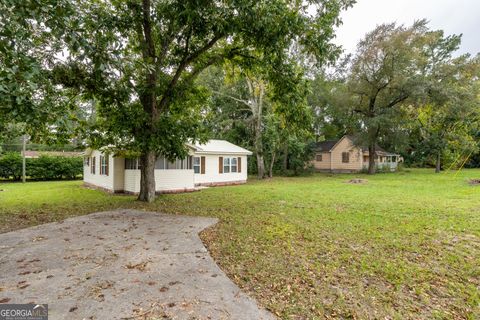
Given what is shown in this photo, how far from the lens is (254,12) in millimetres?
6762

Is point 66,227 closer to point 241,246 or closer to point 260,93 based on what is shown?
point 241,246

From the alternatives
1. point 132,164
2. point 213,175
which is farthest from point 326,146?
point 132,164

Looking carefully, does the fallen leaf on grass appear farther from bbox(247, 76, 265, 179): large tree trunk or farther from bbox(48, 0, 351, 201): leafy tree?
bbox(247, 76, 265, 179): large tree trunk

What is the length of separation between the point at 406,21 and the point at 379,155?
14987mm

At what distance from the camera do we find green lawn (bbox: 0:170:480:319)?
322cm

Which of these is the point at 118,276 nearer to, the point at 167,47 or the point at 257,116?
the point at 167,47

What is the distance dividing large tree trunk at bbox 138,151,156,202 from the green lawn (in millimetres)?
955

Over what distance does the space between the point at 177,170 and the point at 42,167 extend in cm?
1380

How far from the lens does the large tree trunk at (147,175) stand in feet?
32.6

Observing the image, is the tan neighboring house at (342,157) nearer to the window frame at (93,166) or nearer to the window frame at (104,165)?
the window frame at (104,165)

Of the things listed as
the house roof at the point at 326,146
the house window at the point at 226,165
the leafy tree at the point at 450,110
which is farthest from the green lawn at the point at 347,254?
the house roof at the point at 326,146

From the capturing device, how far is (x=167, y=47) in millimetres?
9031

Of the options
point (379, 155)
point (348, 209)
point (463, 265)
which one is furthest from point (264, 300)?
point (379, 155)

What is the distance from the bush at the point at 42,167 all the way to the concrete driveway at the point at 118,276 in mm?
17650
